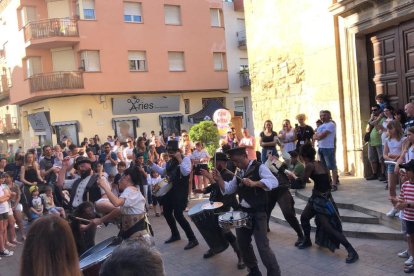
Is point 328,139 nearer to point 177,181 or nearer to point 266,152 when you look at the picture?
point 266,152

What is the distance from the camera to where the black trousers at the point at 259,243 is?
5.20 meters

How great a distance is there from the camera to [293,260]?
6.30 meters

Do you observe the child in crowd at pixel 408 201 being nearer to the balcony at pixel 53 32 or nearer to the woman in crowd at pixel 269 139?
the woman in crowd at pixel 269 139

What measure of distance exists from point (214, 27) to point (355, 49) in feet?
64.9

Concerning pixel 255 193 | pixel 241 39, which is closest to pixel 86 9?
pixel 241 39

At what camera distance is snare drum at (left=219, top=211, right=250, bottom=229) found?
17.1 ft

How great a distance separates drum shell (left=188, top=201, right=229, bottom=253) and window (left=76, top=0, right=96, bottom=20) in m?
21.0

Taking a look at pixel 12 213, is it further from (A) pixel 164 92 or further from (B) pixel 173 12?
(B) pixel 173 12

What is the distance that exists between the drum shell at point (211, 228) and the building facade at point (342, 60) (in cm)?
491

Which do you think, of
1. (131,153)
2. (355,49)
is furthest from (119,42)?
(355,49)

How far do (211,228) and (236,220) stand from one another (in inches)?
60.8

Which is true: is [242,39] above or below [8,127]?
above

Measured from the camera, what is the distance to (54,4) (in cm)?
2542

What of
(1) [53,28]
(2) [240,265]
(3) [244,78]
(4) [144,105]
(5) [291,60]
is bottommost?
(2) [240,265]
